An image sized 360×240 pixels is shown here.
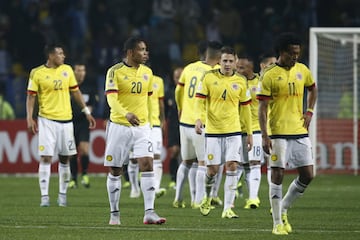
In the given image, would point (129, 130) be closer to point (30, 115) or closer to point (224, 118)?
point (224, 118)

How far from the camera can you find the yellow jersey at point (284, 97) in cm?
1288

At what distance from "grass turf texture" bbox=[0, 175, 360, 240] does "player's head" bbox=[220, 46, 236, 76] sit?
6.87ft

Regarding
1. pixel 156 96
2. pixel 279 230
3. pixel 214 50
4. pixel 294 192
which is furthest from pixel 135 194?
pixel 279 230

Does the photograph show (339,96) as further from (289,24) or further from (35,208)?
(35,208)

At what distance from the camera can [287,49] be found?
12.8 m

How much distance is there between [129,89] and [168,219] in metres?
2.14

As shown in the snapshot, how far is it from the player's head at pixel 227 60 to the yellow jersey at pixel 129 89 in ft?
6.04

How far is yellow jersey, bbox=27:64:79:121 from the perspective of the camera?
58.4 feet

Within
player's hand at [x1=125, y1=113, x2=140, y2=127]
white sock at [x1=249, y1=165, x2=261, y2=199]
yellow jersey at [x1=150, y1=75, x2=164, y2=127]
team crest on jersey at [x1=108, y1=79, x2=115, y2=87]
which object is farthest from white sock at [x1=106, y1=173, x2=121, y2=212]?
yellow jersey at [x1=150, y1=75, x2=164, y2=127]

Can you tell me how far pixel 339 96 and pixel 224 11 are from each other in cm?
511

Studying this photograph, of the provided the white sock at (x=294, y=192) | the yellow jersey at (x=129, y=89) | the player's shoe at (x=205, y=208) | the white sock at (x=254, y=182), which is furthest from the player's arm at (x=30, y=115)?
the white sock at (x=294, y=192)

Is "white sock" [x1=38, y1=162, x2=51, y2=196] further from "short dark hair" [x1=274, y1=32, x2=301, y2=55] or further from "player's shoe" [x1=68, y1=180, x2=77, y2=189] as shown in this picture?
"short dark hair" [x1=274, y1=32, x2=301, y2=55]

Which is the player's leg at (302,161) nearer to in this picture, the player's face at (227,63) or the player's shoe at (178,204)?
the player's face at (227,63)

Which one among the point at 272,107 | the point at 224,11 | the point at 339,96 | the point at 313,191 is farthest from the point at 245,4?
the point at 272,107
